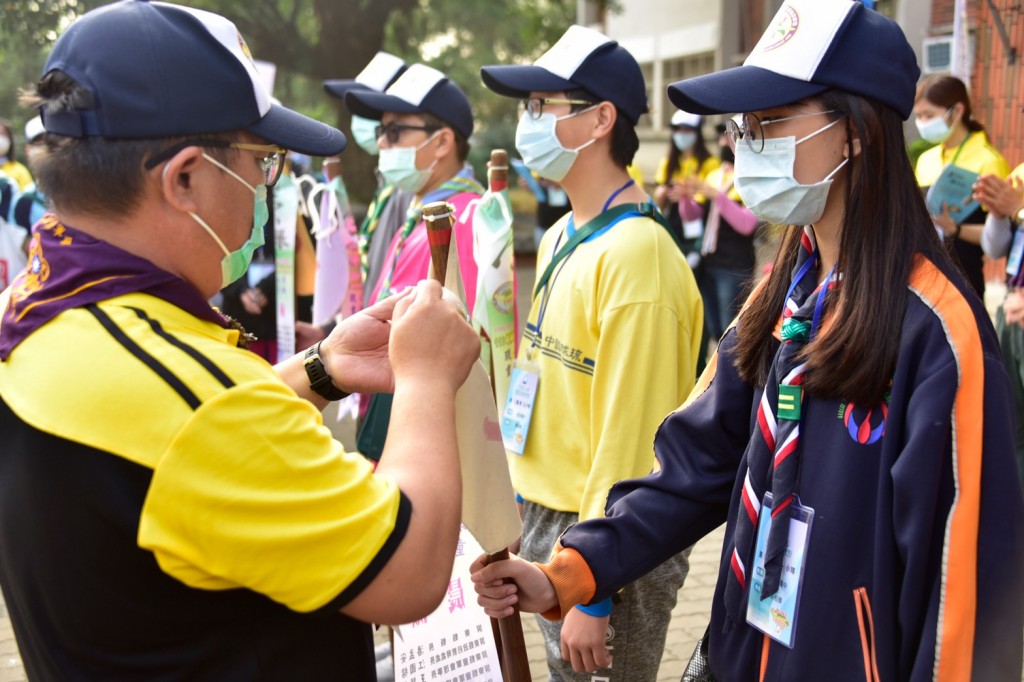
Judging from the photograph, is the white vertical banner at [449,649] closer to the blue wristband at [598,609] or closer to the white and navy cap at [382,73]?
the blue wristband at [598,609]

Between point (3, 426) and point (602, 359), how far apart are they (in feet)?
5.35

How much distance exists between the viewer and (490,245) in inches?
139

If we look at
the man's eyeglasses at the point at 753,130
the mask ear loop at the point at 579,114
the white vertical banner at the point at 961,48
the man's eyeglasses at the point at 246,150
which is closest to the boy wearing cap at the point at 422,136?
the mask ear loop at the point at 579,114

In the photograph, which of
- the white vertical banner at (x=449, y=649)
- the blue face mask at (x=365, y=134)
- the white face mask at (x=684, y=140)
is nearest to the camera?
the white vertical banner at (x=449, y=649)

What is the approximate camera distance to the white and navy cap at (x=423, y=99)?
16.1ft

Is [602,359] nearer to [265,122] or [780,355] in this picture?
[780,355]

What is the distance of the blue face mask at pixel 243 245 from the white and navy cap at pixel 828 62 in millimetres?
914

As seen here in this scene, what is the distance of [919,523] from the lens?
1679mm

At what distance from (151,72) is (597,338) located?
164 centimetres

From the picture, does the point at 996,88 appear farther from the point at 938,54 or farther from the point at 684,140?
the point at 684,140

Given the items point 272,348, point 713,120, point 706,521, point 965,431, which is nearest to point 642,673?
point 706,521

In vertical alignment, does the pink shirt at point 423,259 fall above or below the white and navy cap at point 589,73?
below

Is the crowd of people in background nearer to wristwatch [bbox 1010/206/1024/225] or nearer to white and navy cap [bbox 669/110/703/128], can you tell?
wristwatch [bbox 1010/206/1024/225]

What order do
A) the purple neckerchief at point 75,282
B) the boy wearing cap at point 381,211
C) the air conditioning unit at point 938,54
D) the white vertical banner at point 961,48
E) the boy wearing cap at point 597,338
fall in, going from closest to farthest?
the purple neckerchief at point 75,282
the boy wearing cap at point 597,338
the boy wearing cap at point 381,211
the white vertical banner at point 961,48
the air conditioning unit at point 938,54
